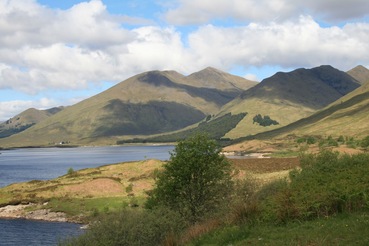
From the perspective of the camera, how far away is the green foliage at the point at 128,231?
119 ft

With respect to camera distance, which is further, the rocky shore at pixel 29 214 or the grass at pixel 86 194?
the grass at pixel 86 194

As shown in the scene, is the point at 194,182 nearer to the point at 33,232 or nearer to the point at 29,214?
the point at 33,232

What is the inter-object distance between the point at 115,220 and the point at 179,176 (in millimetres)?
15373

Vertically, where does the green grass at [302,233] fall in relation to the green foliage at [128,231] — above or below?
above

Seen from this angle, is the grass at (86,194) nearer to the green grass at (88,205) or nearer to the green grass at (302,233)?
the green grass at (88,205)

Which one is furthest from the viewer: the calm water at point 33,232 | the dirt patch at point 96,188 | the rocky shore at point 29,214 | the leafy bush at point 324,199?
the dirt patch at point 96,188

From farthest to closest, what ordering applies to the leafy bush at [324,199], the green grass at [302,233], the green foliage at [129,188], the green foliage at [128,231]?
the green foliage at [129,188], the green foliage at [128,231], the leafy bush at [324,199], the green grass at [302,233]

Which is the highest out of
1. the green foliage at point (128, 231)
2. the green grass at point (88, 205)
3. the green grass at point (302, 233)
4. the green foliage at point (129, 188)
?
the green grass at point (302, 233)

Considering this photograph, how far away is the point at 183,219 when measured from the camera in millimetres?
44938

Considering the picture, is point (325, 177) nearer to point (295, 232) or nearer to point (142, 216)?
point (295, 232)

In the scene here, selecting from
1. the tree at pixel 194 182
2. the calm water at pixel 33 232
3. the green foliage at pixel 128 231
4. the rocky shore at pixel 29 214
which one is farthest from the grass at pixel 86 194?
the green foliage at pixel 128 231

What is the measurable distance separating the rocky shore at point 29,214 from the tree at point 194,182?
42887 mm

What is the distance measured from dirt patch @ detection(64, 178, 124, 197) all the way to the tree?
55.8 meters

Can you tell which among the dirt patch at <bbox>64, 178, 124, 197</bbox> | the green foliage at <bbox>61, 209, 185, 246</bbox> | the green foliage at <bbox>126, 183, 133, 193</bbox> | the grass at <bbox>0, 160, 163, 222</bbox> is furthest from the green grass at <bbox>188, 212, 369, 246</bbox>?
the green foliage at <bbox>126, 183, 133, 193</bbox>
